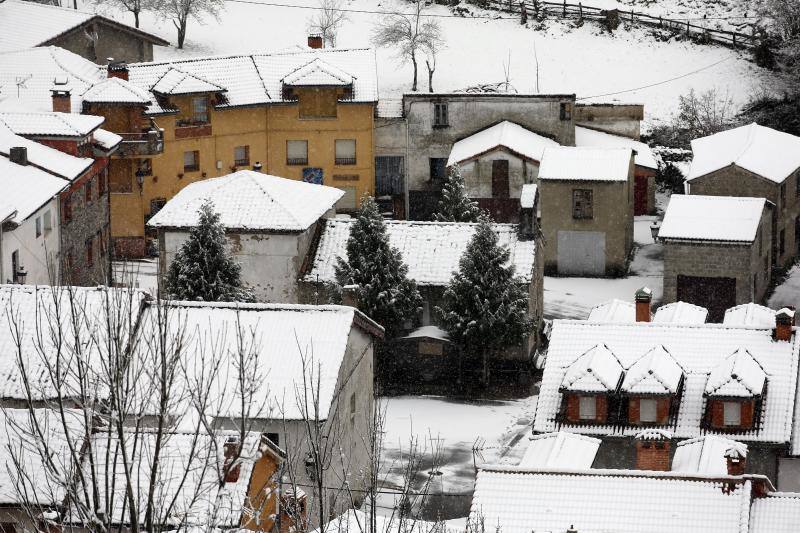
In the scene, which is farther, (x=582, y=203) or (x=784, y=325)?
(x=582, y=203)

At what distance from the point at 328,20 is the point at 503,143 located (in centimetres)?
2723

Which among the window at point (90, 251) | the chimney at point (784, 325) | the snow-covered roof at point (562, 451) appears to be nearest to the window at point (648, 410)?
the snow-covered roof at point (562, 451)

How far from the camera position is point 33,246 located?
51344 millimetres

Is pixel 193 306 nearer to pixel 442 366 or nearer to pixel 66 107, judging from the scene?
pixel 442 366

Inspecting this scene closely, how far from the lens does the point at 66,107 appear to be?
204 feet

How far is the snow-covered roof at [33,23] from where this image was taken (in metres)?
73.4

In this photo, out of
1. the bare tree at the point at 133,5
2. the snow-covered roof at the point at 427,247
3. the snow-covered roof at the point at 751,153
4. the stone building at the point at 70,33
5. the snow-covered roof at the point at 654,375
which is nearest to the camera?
the snow-covered roof at the point at 654,375

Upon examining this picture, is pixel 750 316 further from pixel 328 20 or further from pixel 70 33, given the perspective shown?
pixel 328 20

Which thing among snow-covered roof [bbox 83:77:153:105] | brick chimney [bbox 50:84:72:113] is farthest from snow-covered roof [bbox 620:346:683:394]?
snow-covered roof [bbox 83:77:153:105]

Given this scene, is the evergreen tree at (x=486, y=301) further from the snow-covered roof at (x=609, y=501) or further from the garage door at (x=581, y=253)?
the snow-covered roof at (x=609, y=501)

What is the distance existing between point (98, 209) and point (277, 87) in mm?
15163

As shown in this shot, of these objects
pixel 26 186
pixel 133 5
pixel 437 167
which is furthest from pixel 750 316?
pixel 133 5

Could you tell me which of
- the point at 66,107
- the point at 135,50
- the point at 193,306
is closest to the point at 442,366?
the point at 193,306

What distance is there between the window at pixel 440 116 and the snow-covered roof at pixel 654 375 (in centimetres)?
3454
